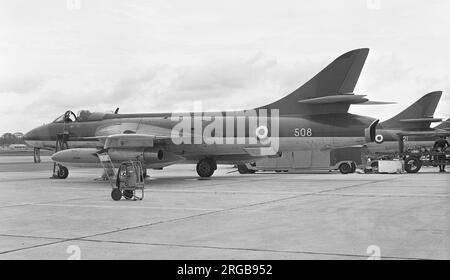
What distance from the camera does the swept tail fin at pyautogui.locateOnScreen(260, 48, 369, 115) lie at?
17484 millimetres

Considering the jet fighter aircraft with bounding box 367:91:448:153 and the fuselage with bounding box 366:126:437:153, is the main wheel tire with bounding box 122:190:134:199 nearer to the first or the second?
the jet fighter aircraft with bounding box 367:91:448:153

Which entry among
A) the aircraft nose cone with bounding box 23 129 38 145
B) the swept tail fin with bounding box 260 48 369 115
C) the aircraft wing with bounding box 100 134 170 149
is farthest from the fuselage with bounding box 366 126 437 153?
the aircraft nose cone with bounding box 23 129 38 145

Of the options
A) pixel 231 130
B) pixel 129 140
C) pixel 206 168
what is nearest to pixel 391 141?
pixel 206 168

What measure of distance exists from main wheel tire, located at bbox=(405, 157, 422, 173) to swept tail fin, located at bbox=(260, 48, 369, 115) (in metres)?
9.12

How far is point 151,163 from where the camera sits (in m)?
18.3

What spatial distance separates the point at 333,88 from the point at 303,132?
202 cm

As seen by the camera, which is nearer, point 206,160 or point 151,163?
point 151,163

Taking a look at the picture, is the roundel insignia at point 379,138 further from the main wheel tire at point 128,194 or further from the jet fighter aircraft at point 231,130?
the main wheel tire at point 128,194

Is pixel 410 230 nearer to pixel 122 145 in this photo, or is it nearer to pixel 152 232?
pixel 152 232

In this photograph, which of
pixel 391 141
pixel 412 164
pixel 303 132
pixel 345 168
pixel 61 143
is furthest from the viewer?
pixel 391 141

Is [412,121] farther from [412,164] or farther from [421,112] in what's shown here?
[412,164]

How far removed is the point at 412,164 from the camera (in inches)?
989
